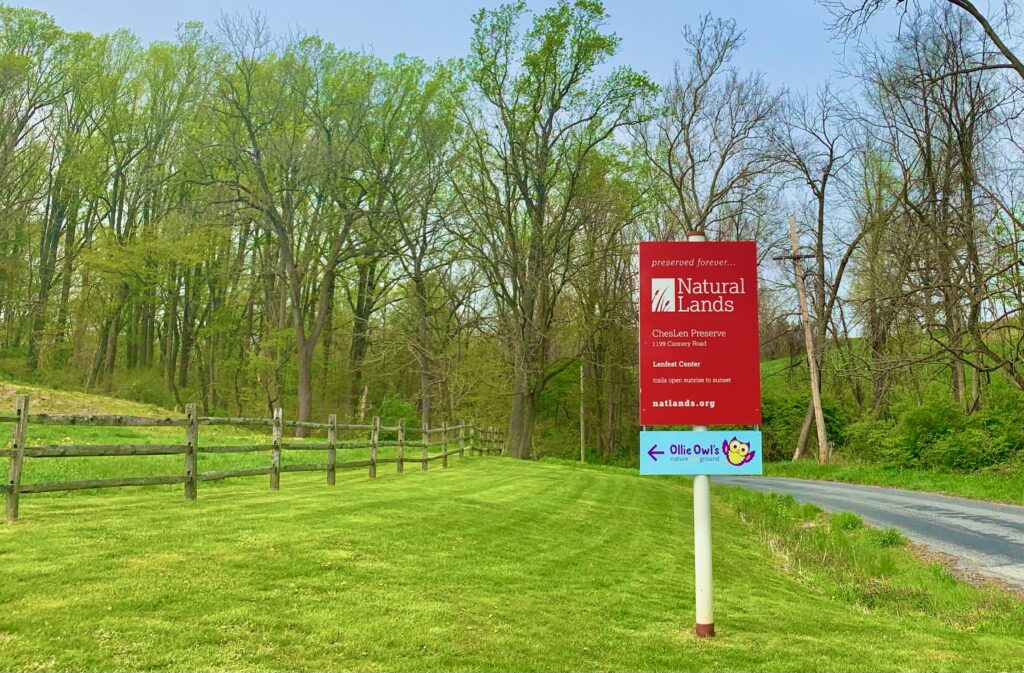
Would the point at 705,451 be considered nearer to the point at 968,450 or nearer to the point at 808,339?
the point at 968,450

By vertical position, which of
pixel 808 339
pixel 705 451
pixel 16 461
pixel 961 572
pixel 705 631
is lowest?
pixel 961 572

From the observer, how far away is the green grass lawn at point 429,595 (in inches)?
183

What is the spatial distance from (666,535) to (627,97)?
21871 mm

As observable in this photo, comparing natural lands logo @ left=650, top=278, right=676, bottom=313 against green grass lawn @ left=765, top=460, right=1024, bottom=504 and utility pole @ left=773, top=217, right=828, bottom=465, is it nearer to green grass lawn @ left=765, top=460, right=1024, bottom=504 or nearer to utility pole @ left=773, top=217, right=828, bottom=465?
green grass lawn @ left=765, top=460, right=1024, bottom=504

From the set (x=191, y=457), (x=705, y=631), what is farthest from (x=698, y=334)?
(x=191, y=457)

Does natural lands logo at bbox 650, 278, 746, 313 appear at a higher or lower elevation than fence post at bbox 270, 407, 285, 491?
higher

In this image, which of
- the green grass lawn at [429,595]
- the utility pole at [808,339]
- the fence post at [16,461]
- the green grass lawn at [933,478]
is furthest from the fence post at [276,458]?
the utility pole at [808,339]

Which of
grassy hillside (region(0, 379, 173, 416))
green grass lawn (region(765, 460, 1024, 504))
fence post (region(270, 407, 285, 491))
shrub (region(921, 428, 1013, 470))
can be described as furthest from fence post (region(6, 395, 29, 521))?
shrub (region(921, 428, 1013, 470))

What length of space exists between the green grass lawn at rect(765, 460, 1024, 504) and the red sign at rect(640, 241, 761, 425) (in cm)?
1314

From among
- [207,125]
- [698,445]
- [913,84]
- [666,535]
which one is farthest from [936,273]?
[207,125]

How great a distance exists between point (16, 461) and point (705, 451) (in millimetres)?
6793

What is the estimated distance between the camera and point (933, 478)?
19938 millimetres

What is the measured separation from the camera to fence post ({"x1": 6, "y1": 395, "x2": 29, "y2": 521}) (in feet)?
25.1

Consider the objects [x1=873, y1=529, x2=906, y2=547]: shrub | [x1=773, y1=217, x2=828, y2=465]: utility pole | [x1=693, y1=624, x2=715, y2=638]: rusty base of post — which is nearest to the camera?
[x1=693, y1=624, x2=715, y2=638]: rusty base of post
